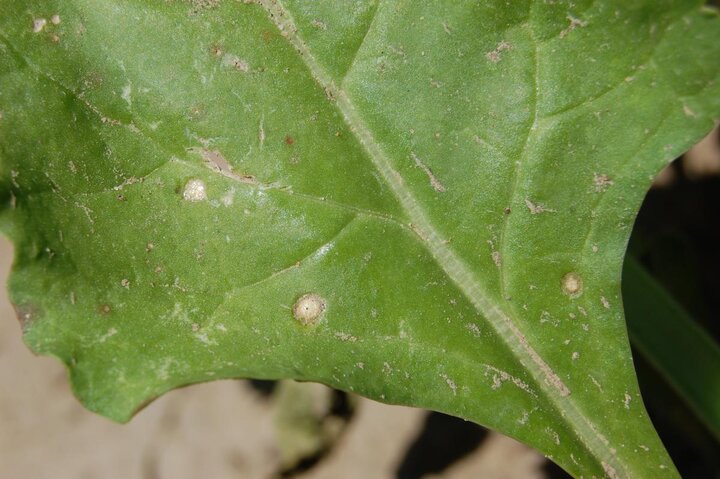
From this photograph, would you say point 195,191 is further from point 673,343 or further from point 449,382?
point 673,343

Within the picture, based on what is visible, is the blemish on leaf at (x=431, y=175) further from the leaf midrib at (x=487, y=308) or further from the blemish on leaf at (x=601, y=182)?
the blemish on leaf at (x=601, y=182)

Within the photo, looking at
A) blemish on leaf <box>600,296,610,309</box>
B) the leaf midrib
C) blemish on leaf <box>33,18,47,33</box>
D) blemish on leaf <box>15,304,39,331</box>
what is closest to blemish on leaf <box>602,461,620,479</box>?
the leaf midrib

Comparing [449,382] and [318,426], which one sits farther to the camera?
[318,426]

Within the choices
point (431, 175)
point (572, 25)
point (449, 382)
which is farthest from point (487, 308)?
point (572, 25)

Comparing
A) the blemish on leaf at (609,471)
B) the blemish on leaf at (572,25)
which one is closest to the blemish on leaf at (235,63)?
the blemish on leaf at (572,25)

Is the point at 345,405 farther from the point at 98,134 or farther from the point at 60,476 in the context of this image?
the point at 98,134

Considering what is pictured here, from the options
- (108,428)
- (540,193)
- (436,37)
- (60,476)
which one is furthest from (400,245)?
(60,476)

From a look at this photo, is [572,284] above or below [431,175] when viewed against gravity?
below

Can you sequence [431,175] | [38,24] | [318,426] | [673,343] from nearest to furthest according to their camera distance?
[38,24], [431,175], [673,343], [318,426]
